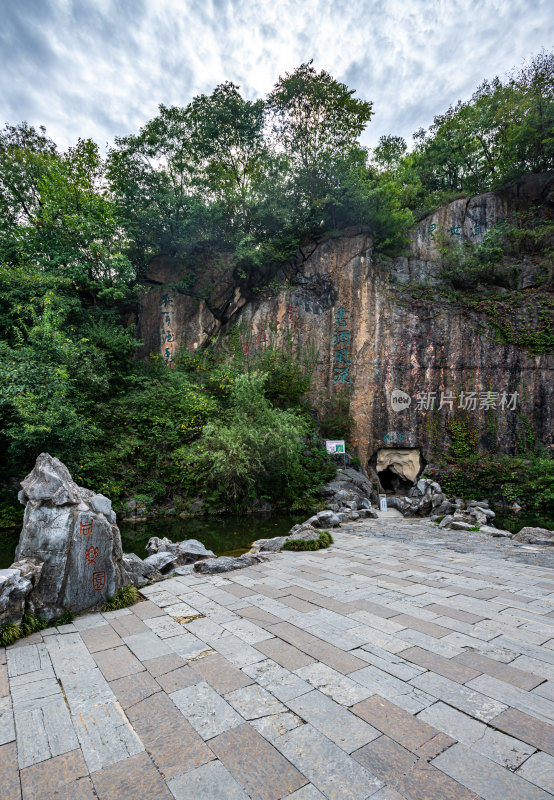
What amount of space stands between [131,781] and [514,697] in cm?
242

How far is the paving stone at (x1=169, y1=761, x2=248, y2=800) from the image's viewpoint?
73.4 inches

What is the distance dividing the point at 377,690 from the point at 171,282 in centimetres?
1775

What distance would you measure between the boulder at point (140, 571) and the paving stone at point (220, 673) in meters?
2.16

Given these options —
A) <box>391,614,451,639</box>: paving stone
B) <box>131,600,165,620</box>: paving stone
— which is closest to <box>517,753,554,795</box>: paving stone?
<box>391,614,451,639</box>: paving stone

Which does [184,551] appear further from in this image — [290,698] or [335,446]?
[335,446]

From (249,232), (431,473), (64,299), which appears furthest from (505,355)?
(64,299)

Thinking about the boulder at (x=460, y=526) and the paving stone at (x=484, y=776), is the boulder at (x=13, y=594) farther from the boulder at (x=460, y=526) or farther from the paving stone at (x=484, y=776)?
the boulder at (x=460, y=526)

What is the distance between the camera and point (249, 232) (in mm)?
17781

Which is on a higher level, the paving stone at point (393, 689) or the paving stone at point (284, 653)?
the paving stone at point (393, 689)

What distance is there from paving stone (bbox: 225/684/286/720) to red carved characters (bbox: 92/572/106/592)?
7.04ft

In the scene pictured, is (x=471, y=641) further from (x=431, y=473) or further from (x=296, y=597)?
(x=431, y=473)

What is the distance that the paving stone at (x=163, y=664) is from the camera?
2949 millimetres

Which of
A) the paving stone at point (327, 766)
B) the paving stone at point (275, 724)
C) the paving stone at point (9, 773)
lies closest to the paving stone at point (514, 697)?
the paving stone at point (327, 766)

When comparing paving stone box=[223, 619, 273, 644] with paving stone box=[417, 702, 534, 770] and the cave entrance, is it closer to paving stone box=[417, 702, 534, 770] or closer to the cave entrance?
paving stone box=[417, 702, 534, 770]
